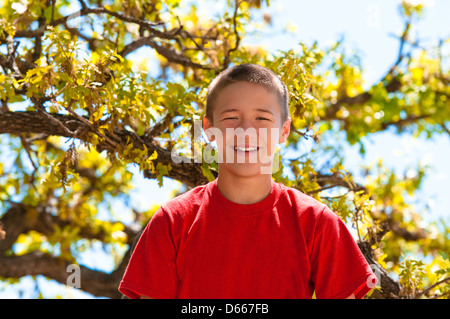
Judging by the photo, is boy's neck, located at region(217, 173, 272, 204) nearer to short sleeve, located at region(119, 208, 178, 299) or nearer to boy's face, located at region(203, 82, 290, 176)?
boy's face, located at region(203, 82, 290, 176)

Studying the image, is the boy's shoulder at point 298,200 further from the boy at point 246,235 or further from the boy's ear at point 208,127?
the boy's ear at point 208,127

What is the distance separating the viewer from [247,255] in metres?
2.11

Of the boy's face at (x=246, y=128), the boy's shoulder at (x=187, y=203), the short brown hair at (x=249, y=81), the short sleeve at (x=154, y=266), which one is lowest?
the short sleeve at (x=154, y=266)

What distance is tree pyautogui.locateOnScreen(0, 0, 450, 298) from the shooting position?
3.29 metres

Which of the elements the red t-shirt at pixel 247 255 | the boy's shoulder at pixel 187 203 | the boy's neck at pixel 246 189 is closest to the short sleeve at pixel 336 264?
the red t-shirt at pixel 247 255

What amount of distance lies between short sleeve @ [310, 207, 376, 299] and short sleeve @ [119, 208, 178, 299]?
1.64 ft

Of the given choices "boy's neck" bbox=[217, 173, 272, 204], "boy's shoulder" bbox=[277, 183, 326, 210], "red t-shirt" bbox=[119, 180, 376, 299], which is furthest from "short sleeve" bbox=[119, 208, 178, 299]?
"boy's shoulder" bbox=[277, 183, 326, 210]

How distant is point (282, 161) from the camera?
3.70 m

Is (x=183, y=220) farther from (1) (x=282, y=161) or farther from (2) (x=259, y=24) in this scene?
(2) (x=259, y=24)

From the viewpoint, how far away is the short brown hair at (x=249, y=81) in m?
2.27

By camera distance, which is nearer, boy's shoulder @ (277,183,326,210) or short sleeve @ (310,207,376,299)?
short sleeve @ (310,207,376,299)

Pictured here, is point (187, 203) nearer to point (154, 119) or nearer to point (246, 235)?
point (246, 235)
